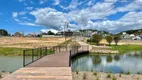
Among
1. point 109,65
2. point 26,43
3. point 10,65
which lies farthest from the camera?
point 26,43

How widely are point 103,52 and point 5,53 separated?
1768 cm

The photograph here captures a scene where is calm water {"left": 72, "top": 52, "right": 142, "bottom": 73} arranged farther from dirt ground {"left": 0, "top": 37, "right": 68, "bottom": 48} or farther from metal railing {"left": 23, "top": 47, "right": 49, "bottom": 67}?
dirt ground {"left": 0, "top": 37, "right": 68, "bottom": 48}

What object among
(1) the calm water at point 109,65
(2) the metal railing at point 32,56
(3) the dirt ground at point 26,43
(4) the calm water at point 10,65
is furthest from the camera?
(3) the dirt ground at point 26,43

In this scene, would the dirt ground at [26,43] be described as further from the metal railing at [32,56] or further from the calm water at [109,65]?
the metal railing at [32,56]

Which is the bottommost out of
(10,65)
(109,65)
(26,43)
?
(109,65)

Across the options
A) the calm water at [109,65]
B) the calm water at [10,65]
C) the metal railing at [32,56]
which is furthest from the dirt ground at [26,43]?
the metal railing at [32,56]

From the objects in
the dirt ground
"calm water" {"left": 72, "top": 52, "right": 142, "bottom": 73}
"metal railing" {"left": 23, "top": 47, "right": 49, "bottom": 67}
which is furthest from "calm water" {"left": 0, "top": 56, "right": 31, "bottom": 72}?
the dirt ground

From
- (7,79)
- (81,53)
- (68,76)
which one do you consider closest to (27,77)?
(7,79)

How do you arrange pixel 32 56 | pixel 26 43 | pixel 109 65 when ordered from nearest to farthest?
pixel 32 56, pixel 109 65, pixel 26 43

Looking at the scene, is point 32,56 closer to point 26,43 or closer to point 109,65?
point 109,65

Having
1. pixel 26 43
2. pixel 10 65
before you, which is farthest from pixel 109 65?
pixel 26 43

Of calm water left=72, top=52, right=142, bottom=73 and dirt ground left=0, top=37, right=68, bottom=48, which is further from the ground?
dirt ground left=0, top=37, right=68, bottom=48

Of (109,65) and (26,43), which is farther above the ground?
(26,43)

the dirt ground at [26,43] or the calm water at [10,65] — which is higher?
the dirt ground at [26,43]
